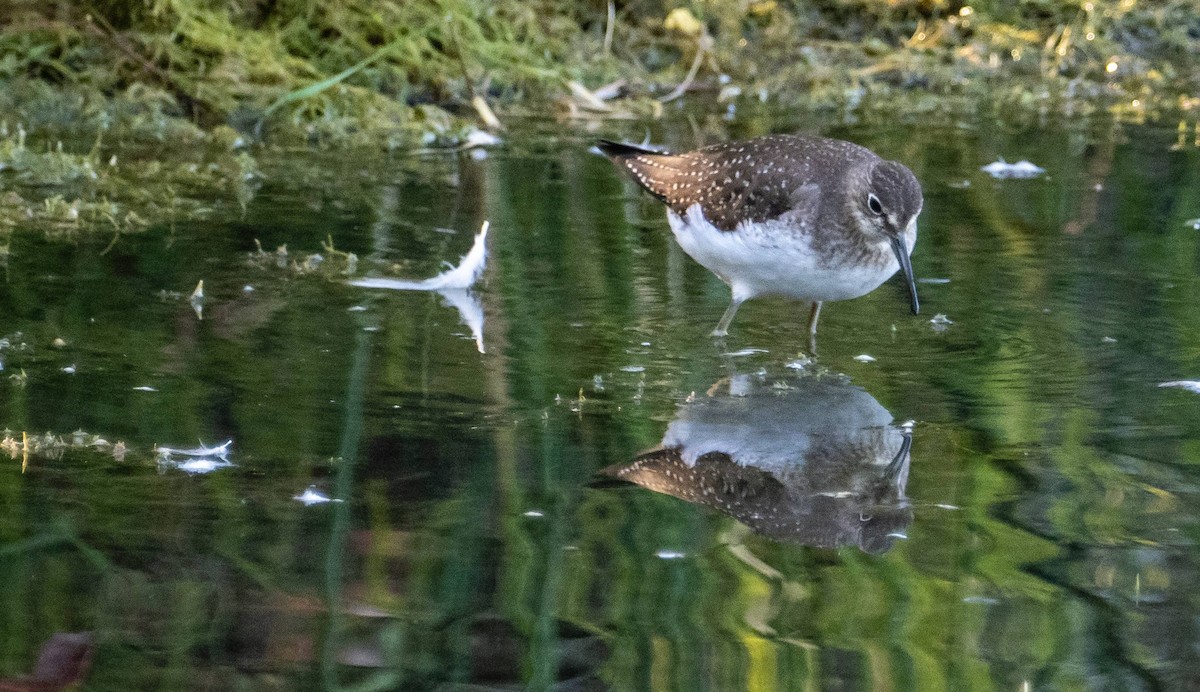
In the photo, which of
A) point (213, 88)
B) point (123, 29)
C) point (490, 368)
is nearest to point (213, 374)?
point (490, 368)

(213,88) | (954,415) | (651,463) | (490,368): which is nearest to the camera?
(651,463)

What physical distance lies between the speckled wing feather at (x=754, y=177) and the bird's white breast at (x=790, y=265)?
8 cm

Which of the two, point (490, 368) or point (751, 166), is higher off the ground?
point (751, 166)

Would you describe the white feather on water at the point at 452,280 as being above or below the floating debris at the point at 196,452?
below

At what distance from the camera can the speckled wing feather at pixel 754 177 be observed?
6523 millimetres

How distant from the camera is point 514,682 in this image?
370 cm

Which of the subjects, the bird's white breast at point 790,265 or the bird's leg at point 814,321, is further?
the bird's leg at point 814,321

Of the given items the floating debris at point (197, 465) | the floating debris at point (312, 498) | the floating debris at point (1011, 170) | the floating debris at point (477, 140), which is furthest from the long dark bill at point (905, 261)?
the floating debris at point (477, 140)

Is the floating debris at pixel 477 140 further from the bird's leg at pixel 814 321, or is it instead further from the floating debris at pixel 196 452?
the floating debris at pixel 196 452

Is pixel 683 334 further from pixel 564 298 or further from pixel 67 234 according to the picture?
pixel 67 234

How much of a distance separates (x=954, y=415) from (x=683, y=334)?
4.53 feet

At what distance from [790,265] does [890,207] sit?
42 cm

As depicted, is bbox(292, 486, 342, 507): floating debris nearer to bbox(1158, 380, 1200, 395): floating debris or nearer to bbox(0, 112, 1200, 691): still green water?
bbox(0, 112, 1200, 691): still green water

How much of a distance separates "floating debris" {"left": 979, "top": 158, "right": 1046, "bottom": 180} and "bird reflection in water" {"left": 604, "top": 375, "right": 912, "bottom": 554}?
4.16 m
